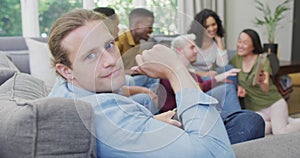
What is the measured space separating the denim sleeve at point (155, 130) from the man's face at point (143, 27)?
0.42 ft

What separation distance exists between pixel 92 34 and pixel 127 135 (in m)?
0.19

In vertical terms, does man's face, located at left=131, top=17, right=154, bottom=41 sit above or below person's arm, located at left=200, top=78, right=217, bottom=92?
above

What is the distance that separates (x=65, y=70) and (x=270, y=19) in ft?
13.1

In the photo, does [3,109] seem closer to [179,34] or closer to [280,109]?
[179,34]

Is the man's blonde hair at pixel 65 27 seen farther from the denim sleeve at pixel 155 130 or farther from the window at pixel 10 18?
the window at pixel 10 18

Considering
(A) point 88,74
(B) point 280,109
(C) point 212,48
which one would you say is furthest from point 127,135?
(B) point 280,109

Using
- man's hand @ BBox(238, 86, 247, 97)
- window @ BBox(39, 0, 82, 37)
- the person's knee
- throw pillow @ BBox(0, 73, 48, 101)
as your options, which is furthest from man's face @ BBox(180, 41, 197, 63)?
window @ BBox(39, 0, 82, 37)

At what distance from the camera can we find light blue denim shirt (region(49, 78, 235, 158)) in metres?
0.67

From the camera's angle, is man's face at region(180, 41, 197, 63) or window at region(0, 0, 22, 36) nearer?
man's face at region(180, 41, 197, 63)

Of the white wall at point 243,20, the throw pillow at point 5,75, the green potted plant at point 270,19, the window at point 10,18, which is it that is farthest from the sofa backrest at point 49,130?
the white wall at point 243,20

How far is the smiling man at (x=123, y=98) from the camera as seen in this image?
2.19 feet

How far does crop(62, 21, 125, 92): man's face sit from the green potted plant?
3.54 metres

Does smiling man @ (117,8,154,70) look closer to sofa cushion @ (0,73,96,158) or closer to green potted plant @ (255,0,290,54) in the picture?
sofa cushion @ (0,73,96,158)

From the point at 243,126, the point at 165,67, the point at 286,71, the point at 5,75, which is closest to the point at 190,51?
the point at 165,67
